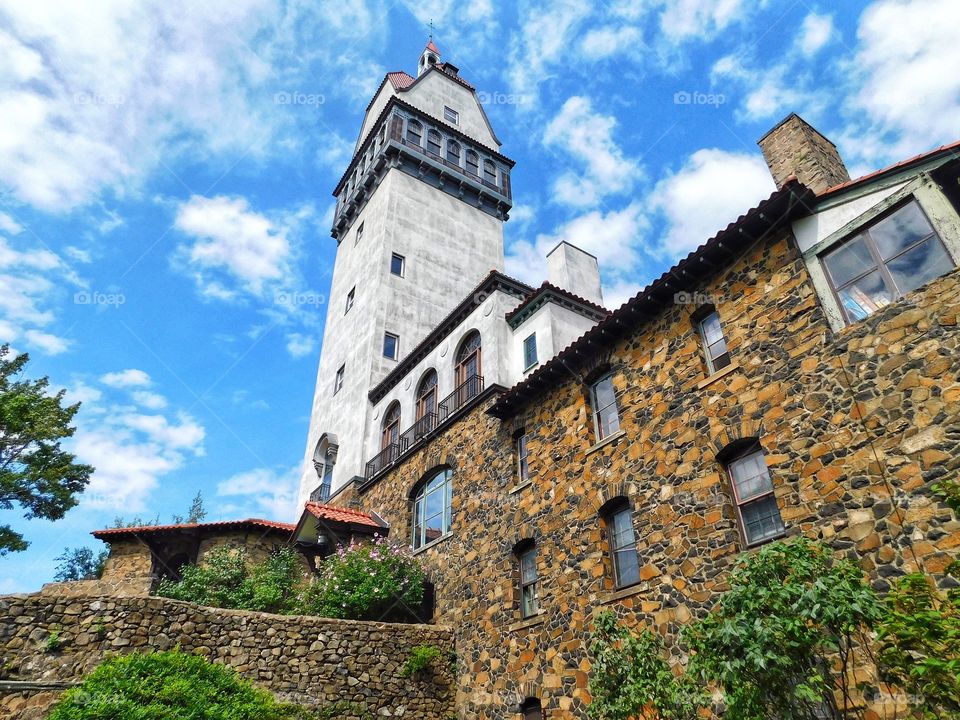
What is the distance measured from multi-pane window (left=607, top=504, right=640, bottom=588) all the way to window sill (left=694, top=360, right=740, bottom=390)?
115 inches

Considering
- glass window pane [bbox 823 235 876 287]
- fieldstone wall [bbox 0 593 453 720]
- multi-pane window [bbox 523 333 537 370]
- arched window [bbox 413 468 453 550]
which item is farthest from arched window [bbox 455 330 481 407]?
glass window pane [bbox 823 235 876 287]

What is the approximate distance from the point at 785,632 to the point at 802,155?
31.2 ft

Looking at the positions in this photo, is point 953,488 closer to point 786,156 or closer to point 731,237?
point 731,237

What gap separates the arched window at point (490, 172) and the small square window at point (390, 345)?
12982 millimetres

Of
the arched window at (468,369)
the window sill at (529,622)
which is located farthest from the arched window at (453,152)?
the window sill at (529,622)

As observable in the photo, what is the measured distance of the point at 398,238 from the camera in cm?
3077

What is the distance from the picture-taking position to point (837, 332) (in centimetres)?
984

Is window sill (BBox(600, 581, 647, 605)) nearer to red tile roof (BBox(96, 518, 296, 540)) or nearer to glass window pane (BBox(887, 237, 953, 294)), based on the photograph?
glass window pane (BBox(887, 237, 953, 294))

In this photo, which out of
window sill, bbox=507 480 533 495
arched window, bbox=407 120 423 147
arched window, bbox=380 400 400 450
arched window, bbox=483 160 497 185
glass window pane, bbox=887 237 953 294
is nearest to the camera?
glass window pane, bbox=887 237 953 294

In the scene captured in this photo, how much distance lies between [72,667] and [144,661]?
1.38m

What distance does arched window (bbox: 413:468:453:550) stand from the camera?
1902cm

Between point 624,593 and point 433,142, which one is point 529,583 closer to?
point 624,593

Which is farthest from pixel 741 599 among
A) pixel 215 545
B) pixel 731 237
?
pixel 215 545

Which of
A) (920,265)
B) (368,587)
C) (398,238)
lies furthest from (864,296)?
(398,238)
